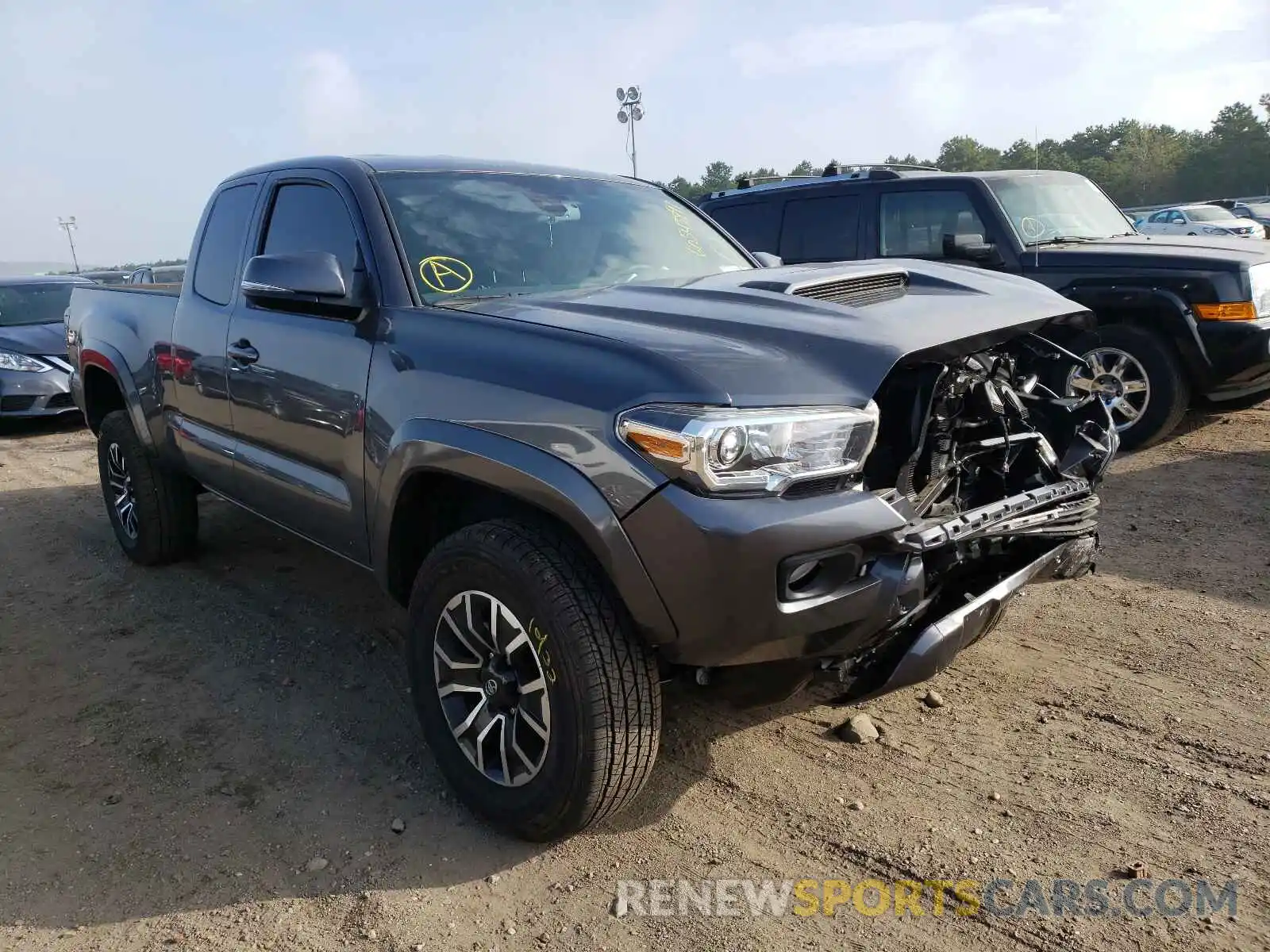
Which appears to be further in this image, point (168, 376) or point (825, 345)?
point (168, 376)

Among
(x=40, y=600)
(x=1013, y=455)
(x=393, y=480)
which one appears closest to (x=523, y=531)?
(x=393, y=480)

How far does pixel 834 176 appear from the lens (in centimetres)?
820

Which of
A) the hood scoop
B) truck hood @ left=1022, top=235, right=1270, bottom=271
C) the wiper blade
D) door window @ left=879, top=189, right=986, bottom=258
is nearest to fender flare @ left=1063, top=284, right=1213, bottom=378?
truck hood @ left=1022, top=235, right=1270, bottom=271

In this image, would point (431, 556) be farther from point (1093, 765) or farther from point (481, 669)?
point (1093, 765)

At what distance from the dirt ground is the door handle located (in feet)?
4.11

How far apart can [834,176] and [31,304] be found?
360 inches

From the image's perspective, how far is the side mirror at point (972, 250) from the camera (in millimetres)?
6664

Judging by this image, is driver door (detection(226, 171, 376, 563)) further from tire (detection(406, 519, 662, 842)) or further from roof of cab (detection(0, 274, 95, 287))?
roof of cab (detection(0, 274, 95, 287))

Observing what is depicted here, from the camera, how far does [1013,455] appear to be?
10.0 ft

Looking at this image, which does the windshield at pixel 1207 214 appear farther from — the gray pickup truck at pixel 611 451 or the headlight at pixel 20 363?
the headlight at pixel 20 363

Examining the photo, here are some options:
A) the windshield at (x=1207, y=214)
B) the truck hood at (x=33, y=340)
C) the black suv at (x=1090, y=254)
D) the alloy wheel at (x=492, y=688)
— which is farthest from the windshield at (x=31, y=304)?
the windshield at (x=1207, y=214)

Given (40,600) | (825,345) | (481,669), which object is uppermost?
(825,345)

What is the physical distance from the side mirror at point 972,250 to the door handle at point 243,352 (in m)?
4.96

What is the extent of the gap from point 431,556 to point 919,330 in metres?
1.50
